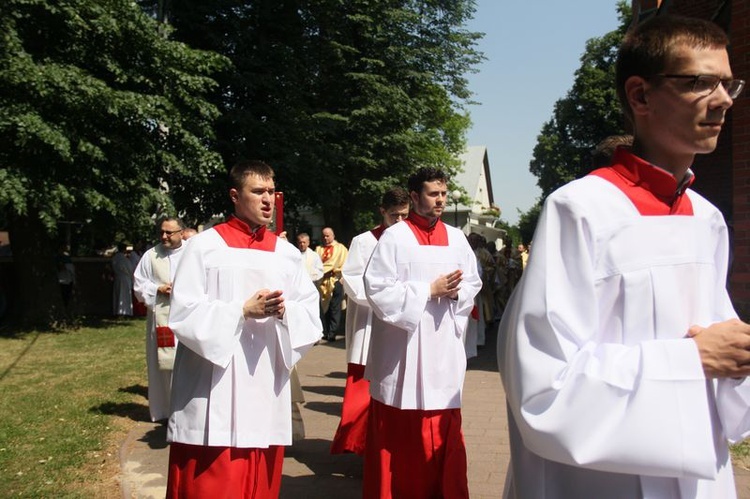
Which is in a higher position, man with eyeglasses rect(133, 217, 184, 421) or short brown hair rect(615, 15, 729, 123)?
short brown hair rect(615, 15, 729, 123)

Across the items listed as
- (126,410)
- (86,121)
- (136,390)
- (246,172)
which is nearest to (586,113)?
(86,121)

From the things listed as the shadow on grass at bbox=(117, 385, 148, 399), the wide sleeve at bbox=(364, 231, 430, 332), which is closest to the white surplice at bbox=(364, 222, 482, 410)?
the wide sleeve at bbox=(364, 231, 430, 332)

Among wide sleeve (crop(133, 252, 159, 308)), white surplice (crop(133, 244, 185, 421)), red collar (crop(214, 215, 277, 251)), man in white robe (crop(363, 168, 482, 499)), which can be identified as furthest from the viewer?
wide sleeve (crop(133, 252, 159, 308))

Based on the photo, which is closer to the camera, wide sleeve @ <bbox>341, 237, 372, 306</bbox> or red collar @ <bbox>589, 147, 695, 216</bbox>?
red collar @ <bbox>589, 147, 695, 216</bbox>

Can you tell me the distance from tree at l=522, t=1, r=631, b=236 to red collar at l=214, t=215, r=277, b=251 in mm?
32246

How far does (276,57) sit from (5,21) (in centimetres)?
851

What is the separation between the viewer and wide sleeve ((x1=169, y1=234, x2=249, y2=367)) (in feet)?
11.9

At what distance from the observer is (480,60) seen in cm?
2850

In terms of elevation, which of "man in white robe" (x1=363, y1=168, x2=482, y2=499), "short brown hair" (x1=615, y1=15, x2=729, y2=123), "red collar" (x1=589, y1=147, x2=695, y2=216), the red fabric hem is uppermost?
"short brown hair" (x1=615, y1=15, x2=729, y2=123)

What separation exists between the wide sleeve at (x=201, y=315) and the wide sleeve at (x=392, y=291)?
1082 millimetres

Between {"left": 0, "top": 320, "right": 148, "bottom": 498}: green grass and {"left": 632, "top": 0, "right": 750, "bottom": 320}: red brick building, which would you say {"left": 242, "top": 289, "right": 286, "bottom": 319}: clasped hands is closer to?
{"left": 0, "top": 320, "right": 148, "bottom": 498}: green grass

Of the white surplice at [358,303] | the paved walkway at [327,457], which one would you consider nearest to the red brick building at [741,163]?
the paved walkway at [327,457]

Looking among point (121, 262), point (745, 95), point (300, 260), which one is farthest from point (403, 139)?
point (300, 260)

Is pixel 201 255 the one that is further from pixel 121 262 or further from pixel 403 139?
pixel 403 139
